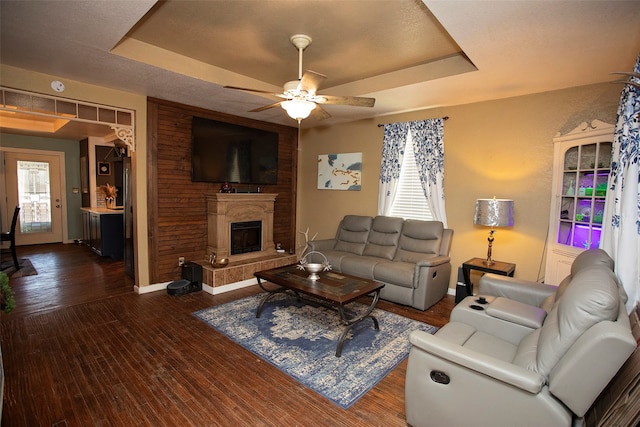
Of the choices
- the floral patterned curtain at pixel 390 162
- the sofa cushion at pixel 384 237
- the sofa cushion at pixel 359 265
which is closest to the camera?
the sofa cushion at pixel 359 265

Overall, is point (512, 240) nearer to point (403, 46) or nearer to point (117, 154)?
point (403, 46)

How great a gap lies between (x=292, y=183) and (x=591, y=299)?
16.9 ft

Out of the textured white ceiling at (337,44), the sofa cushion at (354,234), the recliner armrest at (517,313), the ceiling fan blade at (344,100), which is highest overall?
the textured white ceiling at (337,44)

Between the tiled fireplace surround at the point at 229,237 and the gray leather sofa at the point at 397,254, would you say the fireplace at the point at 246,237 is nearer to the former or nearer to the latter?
the tiled fireplace surround at the point at 229,237

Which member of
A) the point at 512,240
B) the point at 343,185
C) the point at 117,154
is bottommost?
the point at 512,240

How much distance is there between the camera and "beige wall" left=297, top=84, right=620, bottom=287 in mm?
3469

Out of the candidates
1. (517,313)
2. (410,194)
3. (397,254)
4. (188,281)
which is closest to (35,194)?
(188,281)

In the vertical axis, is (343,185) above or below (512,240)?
above

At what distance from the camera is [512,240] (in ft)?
12.8

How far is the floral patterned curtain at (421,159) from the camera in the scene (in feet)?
14.6

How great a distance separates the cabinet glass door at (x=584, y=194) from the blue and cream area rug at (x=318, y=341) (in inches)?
72.1

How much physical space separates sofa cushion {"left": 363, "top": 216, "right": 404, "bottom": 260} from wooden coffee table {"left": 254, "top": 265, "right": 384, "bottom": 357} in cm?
120

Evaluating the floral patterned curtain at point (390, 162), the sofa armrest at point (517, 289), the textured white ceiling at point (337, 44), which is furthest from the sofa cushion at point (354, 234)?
the sofa armrest at point (517, 289)

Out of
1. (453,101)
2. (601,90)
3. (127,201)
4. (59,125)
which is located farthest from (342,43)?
(59,125)
